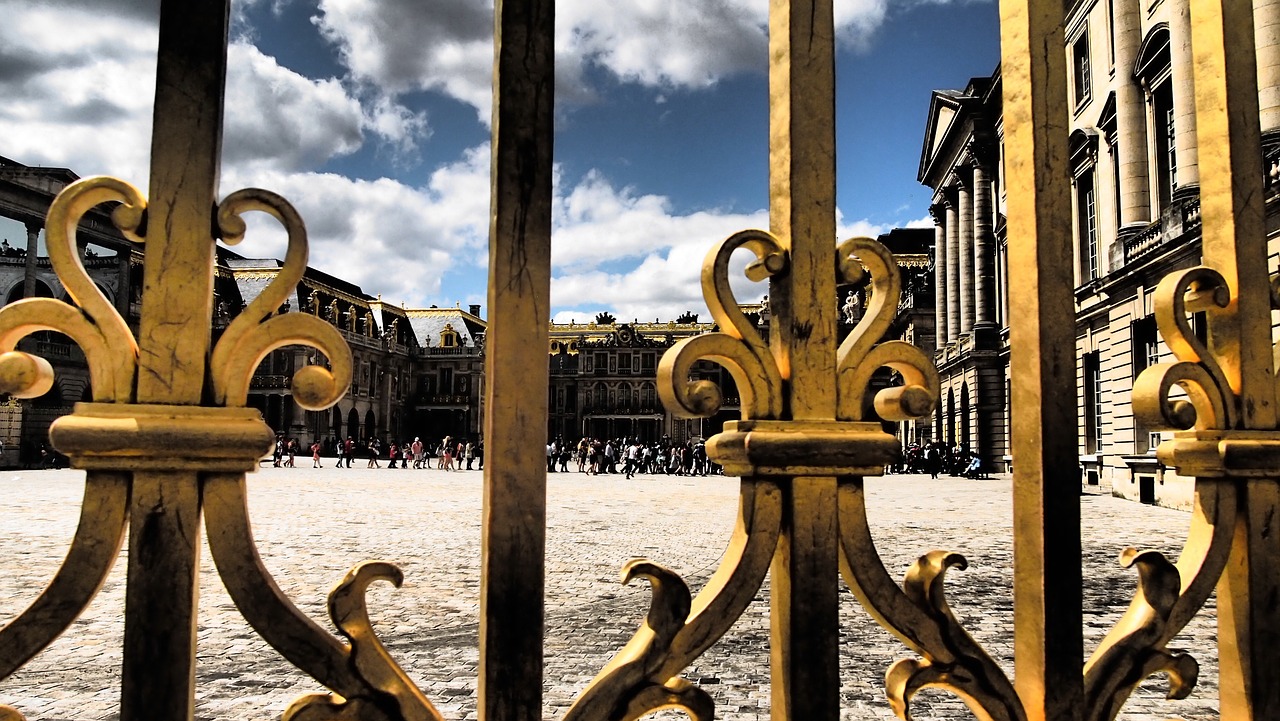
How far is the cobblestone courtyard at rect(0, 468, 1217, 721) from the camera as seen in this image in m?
4.52

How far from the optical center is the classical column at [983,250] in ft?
128

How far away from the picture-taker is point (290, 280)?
3.85 feet

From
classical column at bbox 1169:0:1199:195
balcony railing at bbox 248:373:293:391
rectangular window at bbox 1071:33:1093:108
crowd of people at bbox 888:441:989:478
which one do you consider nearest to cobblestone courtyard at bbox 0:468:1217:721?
classical column at bbox 1169:0:1199:195

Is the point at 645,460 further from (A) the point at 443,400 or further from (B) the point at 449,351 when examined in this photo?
(B) the point at 449,351

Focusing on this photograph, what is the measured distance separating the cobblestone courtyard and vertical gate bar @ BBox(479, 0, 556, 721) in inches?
123

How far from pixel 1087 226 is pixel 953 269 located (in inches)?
705

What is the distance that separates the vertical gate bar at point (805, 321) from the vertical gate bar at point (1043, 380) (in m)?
0.36

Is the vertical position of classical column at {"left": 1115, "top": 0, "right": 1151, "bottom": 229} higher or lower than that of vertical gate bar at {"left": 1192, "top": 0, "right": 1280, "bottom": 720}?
higher

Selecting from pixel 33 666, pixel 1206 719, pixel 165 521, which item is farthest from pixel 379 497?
pixel 165 521

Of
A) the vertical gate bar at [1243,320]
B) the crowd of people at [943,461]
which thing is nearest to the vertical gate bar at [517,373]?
the vertical gate bar at [1243,320]

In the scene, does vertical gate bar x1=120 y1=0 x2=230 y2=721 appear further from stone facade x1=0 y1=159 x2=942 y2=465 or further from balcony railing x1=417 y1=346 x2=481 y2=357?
balcony railing x1=417 y1=346 x2=481 y2=357

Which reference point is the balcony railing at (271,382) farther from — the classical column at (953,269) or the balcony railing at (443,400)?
the classical column at (953,269)

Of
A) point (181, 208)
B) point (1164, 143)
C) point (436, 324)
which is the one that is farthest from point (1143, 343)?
point (436, 324)

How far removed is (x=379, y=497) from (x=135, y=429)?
19.6 m
